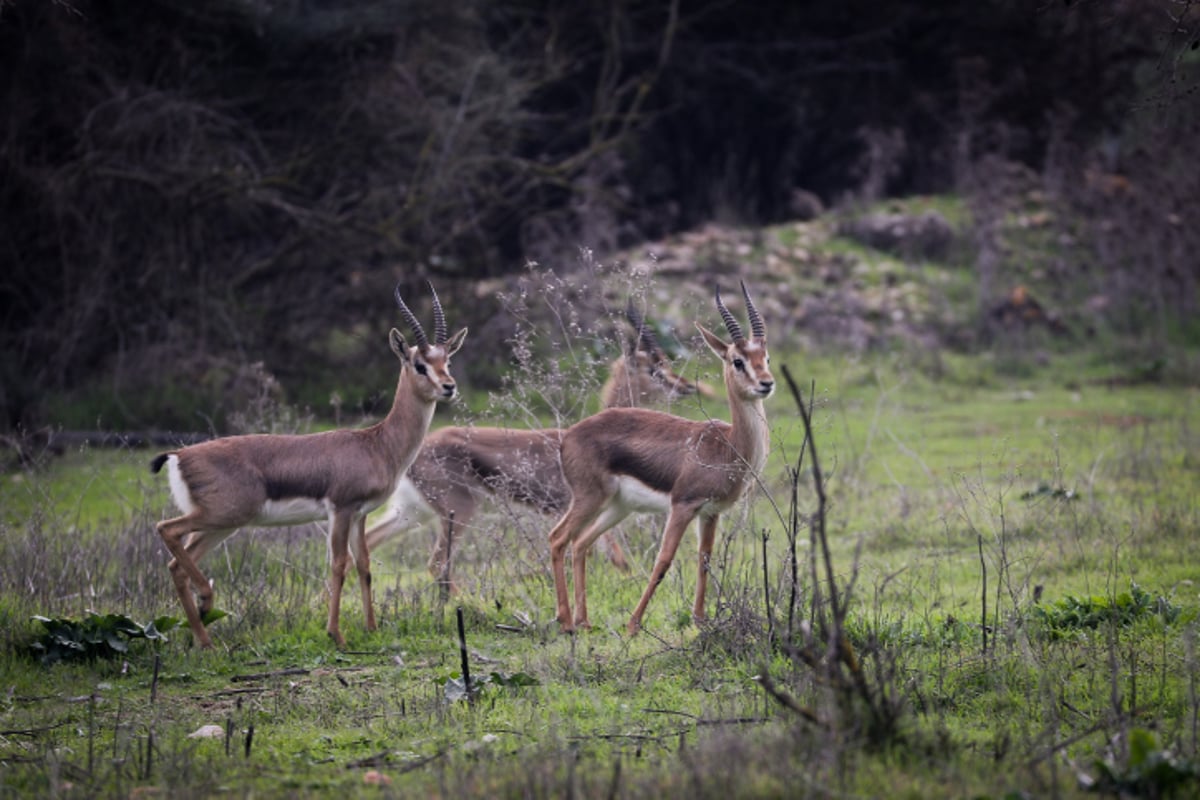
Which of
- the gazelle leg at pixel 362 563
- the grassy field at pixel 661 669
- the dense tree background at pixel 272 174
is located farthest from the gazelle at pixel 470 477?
the dense tree background at pixel 272 174

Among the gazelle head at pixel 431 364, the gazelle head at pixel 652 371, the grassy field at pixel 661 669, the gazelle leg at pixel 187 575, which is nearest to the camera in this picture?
the grassy field at pixel 661 669

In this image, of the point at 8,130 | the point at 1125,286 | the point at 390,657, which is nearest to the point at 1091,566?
the point at 390,657

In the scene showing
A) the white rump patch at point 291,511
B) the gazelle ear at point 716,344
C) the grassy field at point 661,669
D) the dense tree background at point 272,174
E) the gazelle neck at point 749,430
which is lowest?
the grassy field at point 661,669

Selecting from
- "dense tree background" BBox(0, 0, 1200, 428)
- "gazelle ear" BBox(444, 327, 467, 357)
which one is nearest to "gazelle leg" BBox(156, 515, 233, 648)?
"gazelle ear" BBox(444, 327, 467, 357)

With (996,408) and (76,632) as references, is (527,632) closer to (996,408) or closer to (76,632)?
(76,632)

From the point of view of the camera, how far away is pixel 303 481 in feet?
24.8

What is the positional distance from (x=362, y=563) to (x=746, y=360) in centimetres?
241

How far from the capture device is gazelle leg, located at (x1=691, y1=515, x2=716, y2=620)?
7125 mm

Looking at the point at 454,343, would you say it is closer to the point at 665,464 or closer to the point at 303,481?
the point at 303,481

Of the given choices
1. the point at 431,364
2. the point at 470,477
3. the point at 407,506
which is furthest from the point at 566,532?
the point at 407,506

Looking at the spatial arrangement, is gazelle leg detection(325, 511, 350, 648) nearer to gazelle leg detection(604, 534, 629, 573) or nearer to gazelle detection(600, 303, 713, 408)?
gazelle leg detection(604, 534, 629, 573)

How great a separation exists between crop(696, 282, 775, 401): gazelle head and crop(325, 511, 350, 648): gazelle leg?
88.9 inches

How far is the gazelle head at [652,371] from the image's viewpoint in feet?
29.0

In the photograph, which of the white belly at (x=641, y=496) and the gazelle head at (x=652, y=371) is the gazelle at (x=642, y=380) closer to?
the gazelle head at (x=652, y=371)
